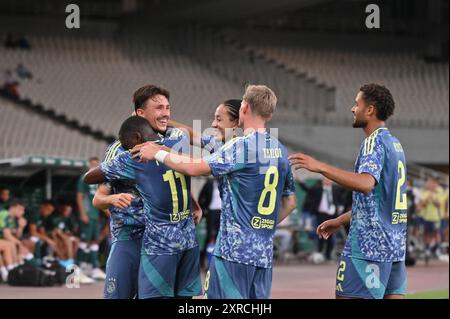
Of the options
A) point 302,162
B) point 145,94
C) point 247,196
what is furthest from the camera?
point 145,94

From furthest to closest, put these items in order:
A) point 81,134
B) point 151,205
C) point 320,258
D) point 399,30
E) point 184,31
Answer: point 399,30, point 184,31, point 81,134, point 320,258, point 151,205

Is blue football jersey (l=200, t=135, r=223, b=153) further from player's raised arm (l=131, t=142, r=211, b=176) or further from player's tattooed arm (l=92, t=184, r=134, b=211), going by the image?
player's raised arm (l=131, t=142, r=211, b=176)

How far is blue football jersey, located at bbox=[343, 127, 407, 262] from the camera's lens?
7621 mm

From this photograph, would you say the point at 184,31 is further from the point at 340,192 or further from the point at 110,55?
the point at 340,192

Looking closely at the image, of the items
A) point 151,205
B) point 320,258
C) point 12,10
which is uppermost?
point 12,10

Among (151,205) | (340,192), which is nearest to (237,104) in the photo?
(151,205)

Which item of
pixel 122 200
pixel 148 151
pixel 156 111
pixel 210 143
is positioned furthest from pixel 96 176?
pixel 148 151

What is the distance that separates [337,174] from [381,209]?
761 mm

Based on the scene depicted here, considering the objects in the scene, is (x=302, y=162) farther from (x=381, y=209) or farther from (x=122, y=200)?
(x=122, y=200)

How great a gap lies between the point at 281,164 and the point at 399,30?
3522cm

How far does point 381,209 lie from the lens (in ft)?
25.0

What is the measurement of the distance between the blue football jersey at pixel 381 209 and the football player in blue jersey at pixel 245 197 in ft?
2.97

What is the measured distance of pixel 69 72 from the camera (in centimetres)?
3519

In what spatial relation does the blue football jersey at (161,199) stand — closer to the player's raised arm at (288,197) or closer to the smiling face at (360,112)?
the player's raised arm at (288,197)
